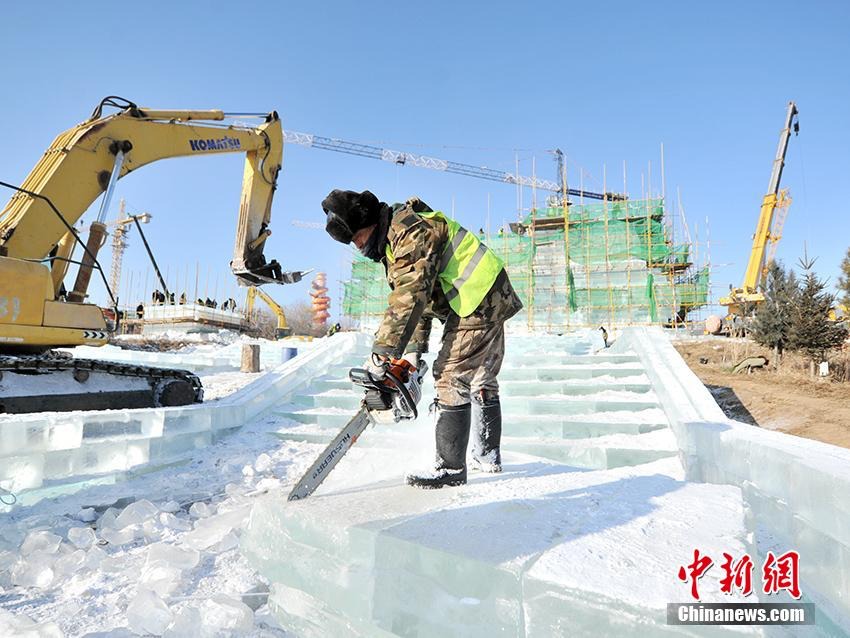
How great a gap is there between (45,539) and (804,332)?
42.3 ft

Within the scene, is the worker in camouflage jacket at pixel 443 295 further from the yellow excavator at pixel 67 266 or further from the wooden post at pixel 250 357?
the wooden post at pixel 250 357

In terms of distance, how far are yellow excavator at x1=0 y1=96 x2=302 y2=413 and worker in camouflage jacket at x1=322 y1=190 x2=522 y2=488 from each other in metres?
3.38

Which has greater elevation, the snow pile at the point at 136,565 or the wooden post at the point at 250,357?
the wooden post at the point at 250,357

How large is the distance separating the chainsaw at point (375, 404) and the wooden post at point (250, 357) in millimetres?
7512

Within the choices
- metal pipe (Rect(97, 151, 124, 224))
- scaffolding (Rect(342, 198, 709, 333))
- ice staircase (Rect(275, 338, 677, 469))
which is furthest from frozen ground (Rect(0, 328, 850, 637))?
scaffolding (Rect(342, 198, 709, 333))

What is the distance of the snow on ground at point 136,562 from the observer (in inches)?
63.3

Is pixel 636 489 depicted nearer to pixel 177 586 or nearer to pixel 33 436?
pixel 177 586

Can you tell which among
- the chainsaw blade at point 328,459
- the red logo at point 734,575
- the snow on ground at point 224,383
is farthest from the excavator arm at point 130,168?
the red logo at point 734,575

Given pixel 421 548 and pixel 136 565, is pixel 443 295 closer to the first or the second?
pixel 421 548

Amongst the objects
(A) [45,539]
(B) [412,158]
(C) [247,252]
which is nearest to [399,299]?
(A) [45,539]

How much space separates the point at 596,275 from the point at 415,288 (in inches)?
947

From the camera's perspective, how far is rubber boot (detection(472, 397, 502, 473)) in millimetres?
2557

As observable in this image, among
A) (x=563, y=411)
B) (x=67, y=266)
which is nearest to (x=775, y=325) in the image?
(x=563, y=411)

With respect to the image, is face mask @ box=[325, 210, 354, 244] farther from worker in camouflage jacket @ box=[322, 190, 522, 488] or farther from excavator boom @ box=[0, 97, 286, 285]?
excavator boom @ box=[0, 97, 286, 285]
